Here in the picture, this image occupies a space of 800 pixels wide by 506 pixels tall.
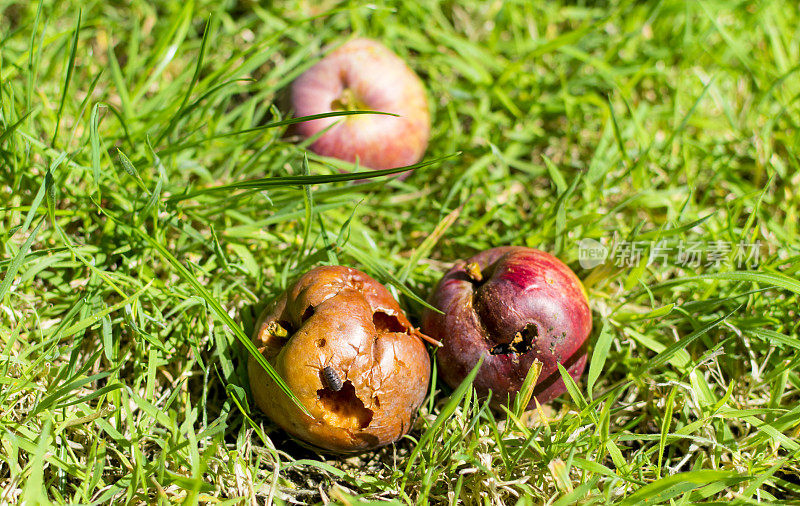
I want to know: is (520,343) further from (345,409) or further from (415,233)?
(415,233)

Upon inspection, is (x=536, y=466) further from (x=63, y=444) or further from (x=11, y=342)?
(x=11, y=342)

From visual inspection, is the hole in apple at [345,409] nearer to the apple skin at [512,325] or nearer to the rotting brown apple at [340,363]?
the rotting brown apple at [340,363]

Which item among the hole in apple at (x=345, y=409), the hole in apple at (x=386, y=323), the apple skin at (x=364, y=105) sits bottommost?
the hole in apple at (x=345, y=409)

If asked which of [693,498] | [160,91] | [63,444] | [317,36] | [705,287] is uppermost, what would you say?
[317,36]

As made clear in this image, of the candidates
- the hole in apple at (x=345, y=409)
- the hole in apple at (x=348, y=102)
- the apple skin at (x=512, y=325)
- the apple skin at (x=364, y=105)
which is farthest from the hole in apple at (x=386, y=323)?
the hole in apple at (x=348, y=102)

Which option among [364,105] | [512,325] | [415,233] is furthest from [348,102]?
[512,325]

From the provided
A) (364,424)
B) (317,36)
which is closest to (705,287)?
(364,424)

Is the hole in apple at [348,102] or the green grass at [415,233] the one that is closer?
the green grass at [415,233]
